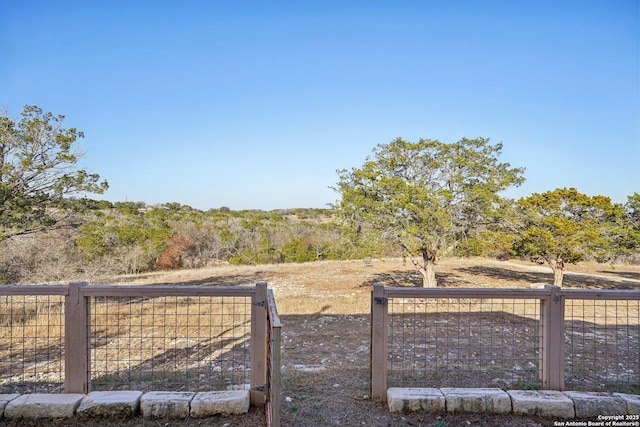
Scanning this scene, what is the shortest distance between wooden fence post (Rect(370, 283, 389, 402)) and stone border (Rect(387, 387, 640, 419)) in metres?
0.13

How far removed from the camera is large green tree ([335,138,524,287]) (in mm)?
10531

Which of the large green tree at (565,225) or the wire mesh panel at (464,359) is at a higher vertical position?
the large green tree at (565,225)

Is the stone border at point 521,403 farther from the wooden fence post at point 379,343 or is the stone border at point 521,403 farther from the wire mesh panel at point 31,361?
the wire mesh panel at point 31,361

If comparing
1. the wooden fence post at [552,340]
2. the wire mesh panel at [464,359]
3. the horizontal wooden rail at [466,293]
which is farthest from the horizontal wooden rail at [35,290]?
the wooden fence post at [552,340]

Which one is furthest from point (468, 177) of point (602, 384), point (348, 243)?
point (602, 384)

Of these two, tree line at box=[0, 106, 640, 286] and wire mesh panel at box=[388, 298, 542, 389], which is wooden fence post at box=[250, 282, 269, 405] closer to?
wire mesh panel at box=[388, 298, 542, 389]

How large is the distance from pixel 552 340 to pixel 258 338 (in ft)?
9.25

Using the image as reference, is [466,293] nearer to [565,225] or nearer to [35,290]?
[35,290]

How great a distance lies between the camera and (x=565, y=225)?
11859mm

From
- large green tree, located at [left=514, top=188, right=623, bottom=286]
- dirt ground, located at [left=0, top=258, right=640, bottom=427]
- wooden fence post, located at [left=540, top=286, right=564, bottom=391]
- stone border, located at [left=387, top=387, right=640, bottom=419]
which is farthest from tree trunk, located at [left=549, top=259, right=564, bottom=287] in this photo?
wooden fence post, located at [left=540, top=286, right=564, bottom=391]

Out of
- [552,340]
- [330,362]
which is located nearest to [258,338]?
[330,362]

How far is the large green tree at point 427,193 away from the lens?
10531 mm

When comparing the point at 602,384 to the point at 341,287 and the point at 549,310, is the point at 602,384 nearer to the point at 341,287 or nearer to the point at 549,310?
the point at 549,310

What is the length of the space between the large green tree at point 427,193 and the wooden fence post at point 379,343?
22.7ft
